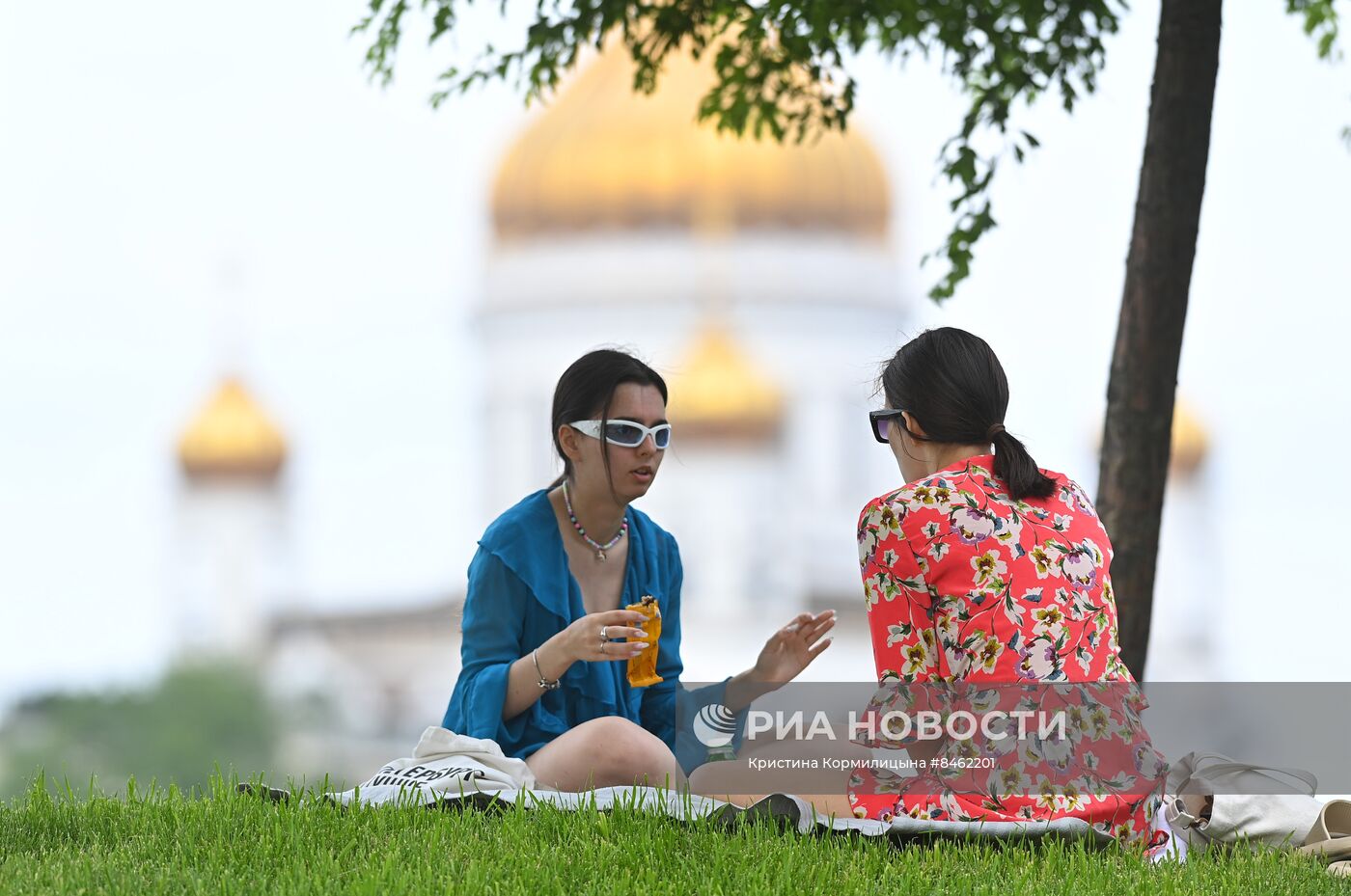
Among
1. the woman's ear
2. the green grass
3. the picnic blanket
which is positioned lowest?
the green grass

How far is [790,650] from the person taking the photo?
14.6 feet

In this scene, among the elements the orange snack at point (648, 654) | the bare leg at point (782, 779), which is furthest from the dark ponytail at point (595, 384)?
the bare leg at point (782, 779)

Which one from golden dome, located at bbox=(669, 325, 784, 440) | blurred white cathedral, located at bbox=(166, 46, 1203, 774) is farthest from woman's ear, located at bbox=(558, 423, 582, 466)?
blurred white cathedral, located at bbox=(166, 46, 1203, 774)

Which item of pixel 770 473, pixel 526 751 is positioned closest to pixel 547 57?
pixel 526 751

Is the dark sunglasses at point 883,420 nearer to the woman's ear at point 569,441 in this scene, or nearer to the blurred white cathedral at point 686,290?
the woman's ear at point 569,441

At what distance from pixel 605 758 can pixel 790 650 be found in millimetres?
445

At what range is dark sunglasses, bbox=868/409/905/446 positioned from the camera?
405cm

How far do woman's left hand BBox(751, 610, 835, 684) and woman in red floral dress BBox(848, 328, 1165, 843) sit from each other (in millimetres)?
454

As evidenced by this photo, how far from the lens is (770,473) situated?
41.5m

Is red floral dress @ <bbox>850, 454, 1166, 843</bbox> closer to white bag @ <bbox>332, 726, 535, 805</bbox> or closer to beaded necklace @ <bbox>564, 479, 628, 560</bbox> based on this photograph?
white bag @ <bbox>332, 726, 535, 805</bbox>

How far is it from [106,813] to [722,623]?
125 feet

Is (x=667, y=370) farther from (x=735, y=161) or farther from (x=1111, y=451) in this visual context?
(x=735, y=161)

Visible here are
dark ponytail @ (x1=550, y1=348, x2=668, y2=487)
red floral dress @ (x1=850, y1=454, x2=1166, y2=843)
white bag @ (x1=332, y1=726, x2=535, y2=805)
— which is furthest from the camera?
dark ponytail @ (x1=550, y1=348, x2=668, y2=487)

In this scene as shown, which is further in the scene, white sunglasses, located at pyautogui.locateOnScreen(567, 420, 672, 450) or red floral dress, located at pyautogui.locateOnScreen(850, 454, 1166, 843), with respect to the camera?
white sunglasses, located at pyautogui.locateOnScreen(567, 420, 672, 450)
